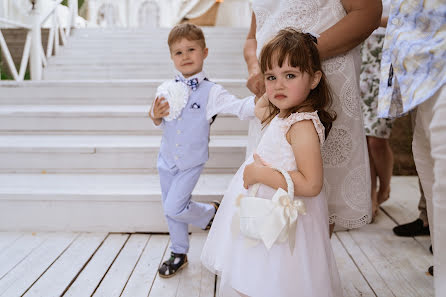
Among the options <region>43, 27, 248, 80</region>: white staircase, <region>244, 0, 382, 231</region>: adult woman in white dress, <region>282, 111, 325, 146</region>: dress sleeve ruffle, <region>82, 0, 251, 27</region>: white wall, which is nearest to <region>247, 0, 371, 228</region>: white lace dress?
<region>244, 0, 382, 231</region>: adult woman in white dress

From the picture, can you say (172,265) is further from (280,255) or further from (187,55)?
(187,55)

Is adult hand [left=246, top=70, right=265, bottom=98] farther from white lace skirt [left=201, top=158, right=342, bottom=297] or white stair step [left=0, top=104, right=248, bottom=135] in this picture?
white stair step [left=0, top=104, right=248, bottom=135]

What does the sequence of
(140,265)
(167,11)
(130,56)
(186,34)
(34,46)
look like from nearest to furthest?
(186,34) < (140,265) < (34,46) < (130,56) < (167,11)

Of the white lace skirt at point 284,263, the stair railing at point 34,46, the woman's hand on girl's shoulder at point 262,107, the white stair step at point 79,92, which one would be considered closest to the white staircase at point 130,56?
the stair railing at point 34,46

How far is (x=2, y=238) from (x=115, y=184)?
26.0 inches

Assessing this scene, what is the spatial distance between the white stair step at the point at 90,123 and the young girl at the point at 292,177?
5.37ft

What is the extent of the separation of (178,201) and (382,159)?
1.47 metres

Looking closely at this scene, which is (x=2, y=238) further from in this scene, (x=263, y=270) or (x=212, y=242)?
(x=263, y=270)

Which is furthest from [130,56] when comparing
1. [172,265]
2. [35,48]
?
[172,265]

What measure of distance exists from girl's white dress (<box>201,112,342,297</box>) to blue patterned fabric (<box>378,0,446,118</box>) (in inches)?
9.1

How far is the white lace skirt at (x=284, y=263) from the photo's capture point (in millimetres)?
1020

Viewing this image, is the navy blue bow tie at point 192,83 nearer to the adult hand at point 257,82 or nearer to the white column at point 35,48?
the adult hand at point 257,82

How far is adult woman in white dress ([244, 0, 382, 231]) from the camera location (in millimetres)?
1215

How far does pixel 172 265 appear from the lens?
5.44ft
